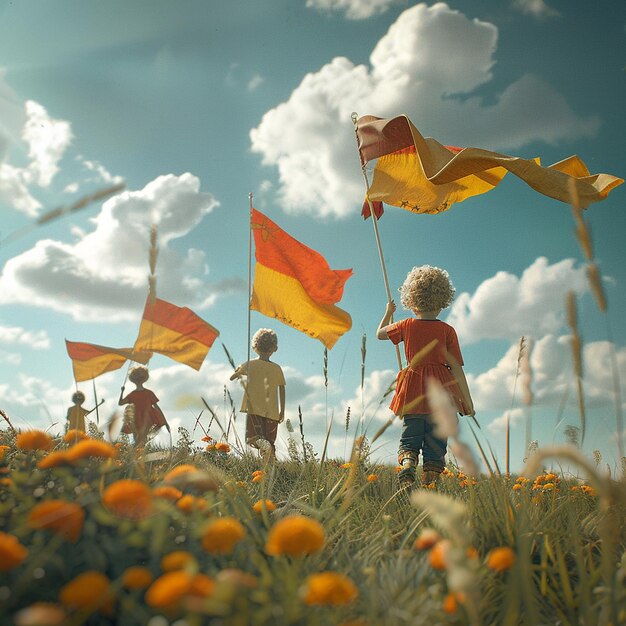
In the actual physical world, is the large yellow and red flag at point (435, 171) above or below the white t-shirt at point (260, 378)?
above

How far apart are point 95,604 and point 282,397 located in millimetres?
7242

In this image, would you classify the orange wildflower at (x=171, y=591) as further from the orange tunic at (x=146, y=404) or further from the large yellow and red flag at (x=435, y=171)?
the orange tunic at (x=146, y=404)

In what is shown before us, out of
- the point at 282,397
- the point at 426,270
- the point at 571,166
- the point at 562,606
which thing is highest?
the point at 571,166

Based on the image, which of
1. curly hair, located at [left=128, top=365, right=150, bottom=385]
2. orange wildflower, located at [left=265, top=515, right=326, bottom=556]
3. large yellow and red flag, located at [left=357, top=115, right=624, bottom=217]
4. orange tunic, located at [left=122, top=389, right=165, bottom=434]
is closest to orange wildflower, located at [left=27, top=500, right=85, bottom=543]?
orange wildflower, located at [left=265, top=515, right=326, bottom=556]

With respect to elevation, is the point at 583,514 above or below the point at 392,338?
below

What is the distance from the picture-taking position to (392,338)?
5.41m

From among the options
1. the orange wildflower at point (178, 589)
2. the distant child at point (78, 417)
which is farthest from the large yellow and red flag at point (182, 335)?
the orange wildflower at point (178, 589)

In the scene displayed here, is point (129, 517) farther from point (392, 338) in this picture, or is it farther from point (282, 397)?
point (282, 397)

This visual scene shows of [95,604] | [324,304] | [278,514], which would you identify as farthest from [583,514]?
[324,304]

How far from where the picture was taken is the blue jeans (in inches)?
197

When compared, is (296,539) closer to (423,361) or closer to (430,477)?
(430,477)

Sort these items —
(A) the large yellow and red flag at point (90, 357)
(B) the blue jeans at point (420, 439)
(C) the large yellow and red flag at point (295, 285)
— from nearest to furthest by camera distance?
(B) the blue jeans at point (420, 439), (C) the large yellow and red flag at point (295, 285), (A) the large yellow and red flag at point (90, 357)

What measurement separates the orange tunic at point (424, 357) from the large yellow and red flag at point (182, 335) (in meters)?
3.65

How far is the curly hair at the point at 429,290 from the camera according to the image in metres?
5.45
